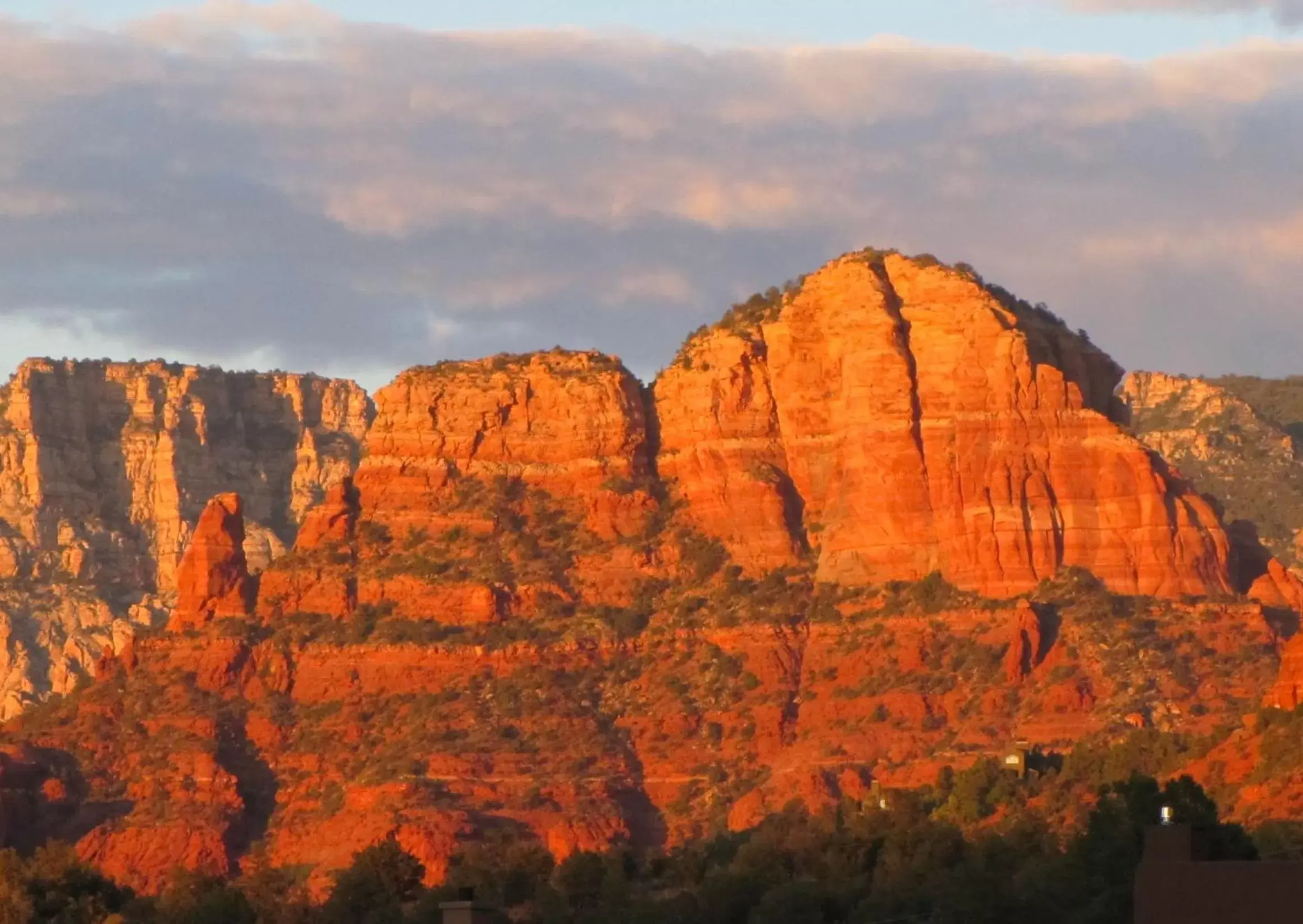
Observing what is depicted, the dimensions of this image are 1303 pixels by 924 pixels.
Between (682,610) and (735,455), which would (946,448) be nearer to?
(735,455)

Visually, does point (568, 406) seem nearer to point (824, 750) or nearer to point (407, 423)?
point (407, 423)

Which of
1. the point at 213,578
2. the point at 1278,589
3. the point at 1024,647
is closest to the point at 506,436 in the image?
the point at 213,578

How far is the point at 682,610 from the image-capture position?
526 ft

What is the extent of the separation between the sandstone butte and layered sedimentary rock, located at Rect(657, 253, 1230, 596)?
14cm

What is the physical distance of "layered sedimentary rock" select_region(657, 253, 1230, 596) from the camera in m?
153

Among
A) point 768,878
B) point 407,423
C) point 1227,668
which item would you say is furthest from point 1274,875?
point 407,423

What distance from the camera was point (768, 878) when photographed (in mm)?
106875

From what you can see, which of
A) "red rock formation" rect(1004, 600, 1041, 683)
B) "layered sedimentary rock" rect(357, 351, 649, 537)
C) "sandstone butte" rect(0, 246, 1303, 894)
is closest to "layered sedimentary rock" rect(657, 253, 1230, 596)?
"sandstone butte" rect(0, 246, 1303, 894)

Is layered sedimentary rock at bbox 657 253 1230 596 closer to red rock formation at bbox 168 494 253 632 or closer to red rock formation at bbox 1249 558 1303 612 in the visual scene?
red rock formation at bbox 1249 558 1303 612

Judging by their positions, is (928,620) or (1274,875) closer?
(1274,875)

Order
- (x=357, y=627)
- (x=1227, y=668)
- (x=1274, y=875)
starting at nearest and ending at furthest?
(x=1274, y=875) < (x=1227, y=668) < (x=357, y=627)

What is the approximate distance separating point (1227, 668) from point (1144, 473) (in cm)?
960

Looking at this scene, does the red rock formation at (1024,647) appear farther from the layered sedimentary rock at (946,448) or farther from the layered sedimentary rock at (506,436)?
the layered sedimentary rock at (506,436)

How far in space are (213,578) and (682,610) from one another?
64.1 feet
